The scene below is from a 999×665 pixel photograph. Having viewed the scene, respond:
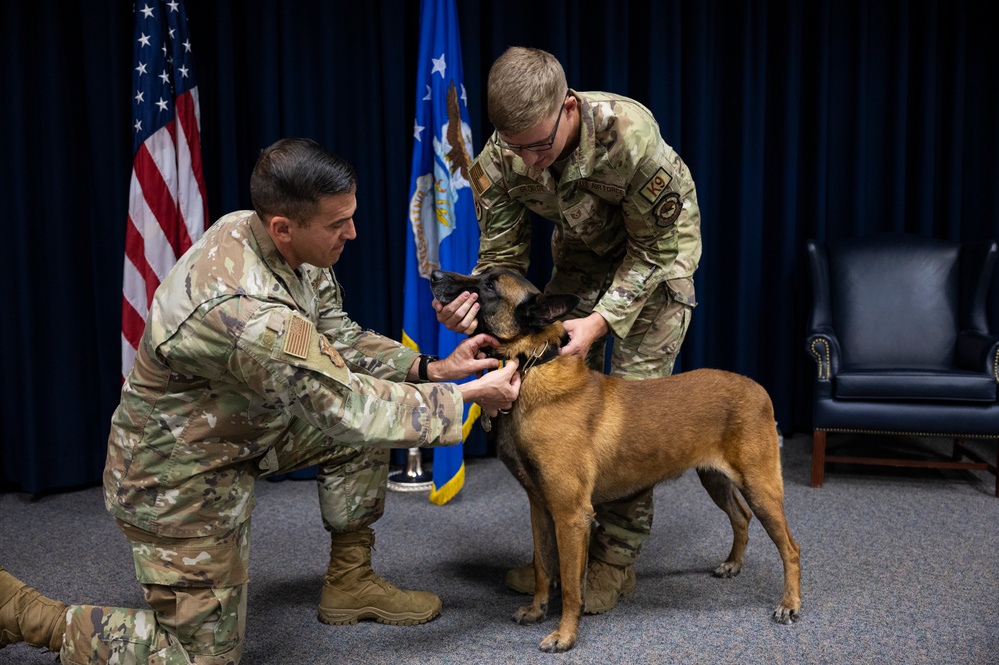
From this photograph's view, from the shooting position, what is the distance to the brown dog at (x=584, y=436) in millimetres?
2500

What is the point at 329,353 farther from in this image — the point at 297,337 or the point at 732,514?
the point at 732,514

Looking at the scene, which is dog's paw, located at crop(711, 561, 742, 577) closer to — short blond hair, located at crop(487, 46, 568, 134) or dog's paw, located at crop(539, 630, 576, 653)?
dog's paw, located at crop(539, 630, 576, 653)

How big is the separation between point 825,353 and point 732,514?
5.35ft

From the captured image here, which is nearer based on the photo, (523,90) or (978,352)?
(523,90)

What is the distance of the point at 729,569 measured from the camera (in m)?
3.06

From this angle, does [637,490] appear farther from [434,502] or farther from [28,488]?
[28,488]

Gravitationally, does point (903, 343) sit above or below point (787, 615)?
above

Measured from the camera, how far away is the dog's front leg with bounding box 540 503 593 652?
251cm

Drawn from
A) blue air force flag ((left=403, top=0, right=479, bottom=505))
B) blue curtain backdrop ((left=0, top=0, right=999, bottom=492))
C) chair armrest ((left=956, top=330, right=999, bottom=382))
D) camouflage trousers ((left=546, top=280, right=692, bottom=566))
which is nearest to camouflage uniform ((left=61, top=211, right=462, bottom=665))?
camouflage trousers ((left=546, top=280, right=692, bottom=566))

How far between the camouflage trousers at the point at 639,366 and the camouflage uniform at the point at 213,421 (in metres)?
0.96

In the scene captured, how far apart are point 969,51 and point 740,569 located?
4.02 m

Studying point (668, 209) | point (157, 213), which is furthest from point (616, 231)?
point (157, 213)

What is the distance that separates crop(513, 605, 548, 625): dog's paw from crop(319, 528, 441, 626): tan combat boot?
297mm

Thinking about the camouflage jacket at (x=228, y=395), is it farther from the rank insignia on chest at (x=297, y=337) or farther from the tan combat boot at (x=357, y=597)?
the tan combat boot at (x=357, y=597)
